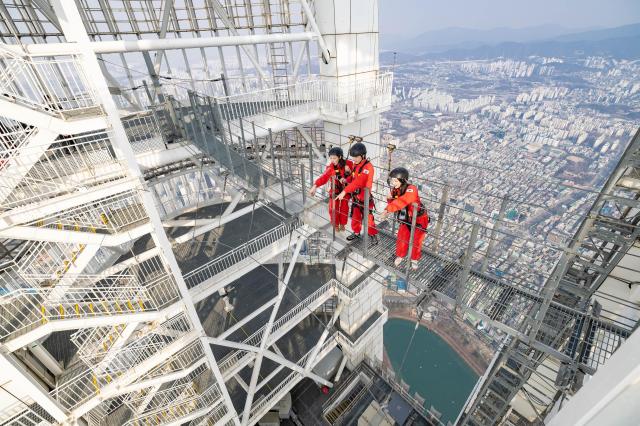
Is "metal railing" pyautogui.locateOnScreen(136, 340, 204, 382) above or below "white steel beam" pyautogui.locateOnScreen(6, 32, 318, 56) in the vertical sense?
below

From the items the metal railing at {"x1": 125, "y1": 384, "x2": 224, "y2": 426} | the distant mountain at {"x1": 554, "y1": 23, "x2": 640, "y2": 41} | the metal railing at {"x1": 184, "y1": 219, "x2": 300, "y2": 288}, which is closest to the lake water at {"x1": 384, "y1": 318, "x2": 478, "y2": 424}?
the metal railing at {"x1": 125, "y1": 384, "x2": 224, "y2": 426}

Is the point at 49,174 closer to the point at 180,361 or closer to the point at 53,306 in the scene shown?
the point at 53,306

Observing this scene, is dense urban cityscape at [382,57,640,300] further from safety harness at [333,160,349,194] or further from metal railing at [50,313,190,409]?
metal railing at [50,313,190,409]

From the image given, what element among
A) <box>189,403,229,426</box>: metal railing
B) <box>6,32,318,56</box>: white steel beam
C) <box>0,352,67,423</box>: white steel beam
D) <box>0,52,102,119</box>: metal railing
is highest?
<box>6,32,318,56</box>: white steel beam

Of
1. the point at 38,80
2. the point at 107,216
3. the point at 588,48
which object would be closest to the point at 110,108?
the point at 38,80

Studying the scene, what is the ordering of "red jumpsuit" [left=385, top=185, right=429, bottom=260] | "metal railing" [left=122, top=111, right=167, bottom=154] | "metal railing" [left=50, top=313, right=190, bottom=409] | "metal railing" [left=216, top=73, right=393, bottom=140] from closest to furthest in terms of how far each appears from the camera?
"red jumpsuit" [left=385, top=185, right=429, bottom=260] → "metal railing" [left=50, top=313, right=190, bottom=409] → "metal railing" [left=122, top=111, right=167, bottom=154] → "metal railing" [left=216, top=73, right=393, bottom=140]

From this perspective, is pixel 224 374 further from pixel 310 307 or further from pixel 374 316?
pixel 374 316
